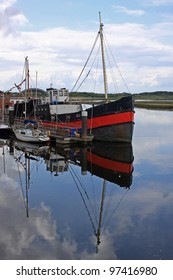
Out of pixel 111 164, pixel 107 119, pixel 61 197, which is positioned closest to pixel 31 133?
pixel 107 119

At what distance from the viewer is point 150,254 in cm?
1199

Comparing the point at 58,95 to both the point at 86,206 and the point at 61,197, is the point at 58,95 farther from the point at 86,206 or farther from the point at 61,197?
the point at 86,206

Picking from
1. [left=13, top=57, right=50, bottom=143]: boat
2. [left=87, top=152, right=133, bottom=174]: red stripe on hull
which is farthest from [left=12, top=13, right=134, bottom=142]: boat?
[left=87, top=152, right=133, bottom=174]: red stripe on hull

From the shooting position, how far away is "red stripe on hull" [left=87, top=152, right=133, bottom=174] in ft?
83.7

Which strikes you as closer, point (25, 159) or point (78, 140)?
point (25, 159)

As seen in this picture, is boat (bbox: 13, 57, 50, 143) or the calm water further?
boat (bbox: 13, 57, 50, 143)

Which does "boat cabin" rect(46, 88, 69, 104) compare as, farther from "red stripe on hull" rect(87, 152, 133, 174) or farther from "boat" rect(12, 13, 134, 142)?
"red stripe on hull" rect(87, 152, 133, 174)

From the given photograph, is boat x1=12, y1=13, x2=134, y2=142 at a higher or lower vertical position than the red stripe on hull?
higher

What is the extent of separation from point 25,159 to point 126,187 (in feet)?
35.2

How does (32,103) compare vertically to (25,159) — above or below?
above
